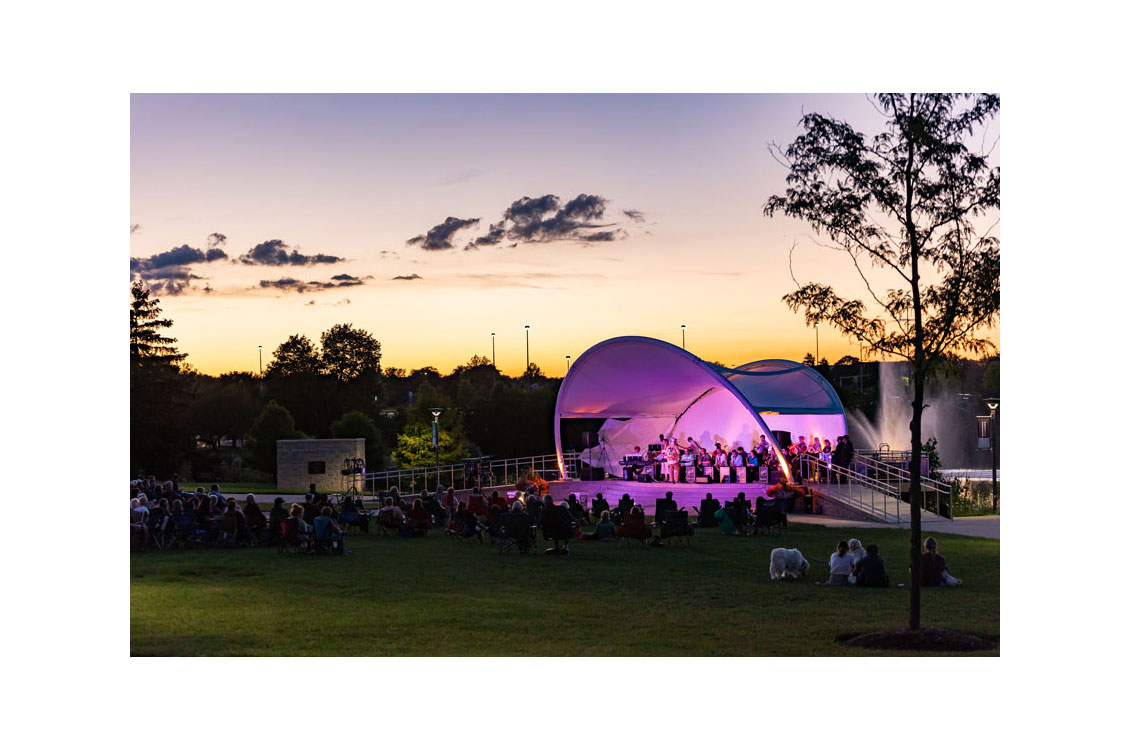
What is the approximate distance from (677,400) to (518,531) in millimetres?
16683

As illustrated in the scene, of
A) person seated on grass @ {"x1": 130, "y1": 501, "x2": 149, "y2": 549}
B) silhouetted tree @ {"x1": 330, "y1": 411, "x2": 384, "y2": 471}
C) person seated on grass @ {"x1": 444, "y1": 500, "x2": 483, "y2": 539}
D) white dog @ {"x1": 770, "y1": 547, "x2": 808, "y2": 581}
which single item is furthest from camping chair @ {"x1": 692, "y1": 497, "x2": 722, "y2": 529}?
silhouetted tree @ {"x1": 330, "y1": 411, "x2": 384, "y2": 471}

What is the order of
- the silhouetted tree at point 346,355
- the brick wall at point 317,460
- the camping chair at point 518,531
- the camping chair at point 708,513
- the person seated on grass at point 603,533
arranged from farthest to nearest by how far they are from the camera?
the silhouetted tree at point 346,355, the brick wall at point 317,460, the camping chair at point 708,513, the person seated on grass at point 603,533, the camping chair at point 518,531

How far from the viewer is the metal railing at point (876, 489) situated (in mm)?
24348

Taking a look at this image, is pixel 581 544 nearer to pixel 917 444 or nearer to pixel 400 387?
Result: pixel 917 444

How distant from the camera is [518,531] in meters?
18.7

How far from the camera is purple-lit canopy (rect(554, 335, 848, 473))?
1289 inches

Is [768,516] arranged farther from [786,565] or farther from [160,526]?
[160,526]

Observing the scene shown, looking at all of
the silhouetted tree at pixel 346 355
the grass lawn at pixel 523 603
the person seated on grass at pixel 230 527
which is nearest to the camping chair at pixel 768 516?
the grass lawn at pixel 523 603

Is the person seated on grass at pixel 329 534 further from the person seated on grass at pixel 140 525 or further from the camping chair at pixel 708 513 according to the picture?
the camping chair at pixel 708 513

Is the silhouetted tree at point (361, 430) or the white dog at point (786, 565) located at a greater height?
the silhouetted tree at point (361, 430)

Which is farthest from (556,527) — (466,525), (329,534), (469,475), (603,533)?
(469,475)

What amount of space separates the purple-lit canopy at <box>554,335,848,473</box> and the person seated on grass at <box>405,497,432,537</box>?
10.9 m

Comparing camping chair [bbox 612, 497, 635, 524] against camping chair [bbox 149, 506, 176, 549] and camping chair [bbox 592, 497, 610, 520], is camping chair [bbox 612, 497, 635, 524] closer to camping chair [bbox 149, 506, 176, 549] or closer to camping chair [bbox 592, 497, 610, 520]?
camping chair [bbox 592, 497, 610, 520]

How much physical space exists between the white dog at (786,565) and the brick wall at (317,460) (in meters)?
22.8
